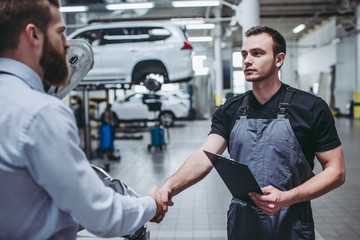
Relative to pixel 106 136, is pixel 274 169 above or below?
above

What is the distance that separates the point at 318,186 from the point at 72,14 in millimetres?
11327

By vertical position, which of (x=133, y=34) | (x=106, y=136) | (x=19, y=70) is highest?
(x=133, y=34)

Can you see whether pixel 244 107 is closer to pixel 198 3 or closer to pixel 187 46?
pixel 187 46

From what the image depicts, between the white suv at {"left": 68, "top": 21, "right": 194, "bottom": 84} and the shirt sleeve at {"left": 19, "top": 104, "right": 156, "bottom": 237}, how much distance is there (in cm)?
582

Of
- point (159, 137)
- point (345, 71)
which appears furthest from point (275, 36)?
point (345, 71)

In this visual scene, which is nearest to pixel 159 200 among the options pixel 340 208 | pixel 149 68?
pixel 340 208

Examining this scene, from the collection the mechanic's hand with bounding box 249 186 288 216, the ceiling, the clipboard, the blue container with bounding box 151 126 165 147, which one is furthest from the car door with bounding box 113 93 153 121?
the mechanic's hand with bounding box 249 186 288 216

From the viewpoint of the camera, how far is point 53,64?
40.8 inches

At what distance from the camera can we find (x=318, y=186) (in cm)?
153

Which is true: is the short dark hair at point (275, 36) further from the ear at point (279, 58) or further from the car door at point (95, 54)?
the car door at point (95, 54)

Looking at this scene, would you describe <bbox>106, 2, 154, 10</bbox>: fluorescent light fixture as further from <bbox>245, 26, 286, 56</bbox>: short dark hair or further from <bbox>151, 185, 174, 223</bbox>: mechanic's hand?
<bbox>151, 185, 174, 223</bbox>: mechanic's hand

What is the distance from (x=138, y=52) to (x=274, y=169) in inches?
233

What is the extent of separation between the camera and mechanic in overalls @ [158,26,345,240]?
155 centimetres

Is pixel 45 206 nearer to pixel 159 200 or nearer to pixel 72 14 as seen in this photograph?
pixel 159 200
